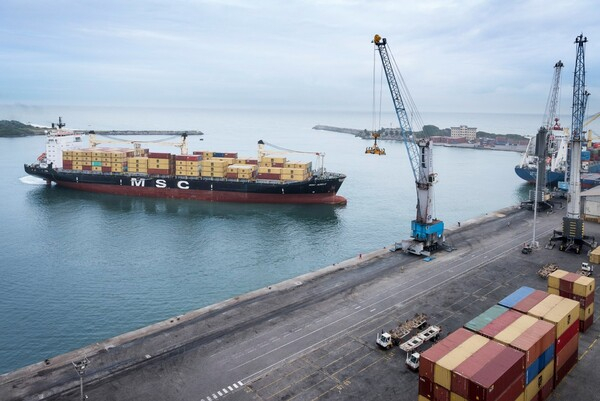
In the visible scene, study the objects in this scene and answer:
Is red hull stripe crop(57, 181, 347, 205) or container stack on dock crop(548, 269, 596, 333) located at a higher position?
red hull stripe crop(57, 181, 347, 205)

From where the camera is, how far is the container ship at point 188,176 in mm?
85250

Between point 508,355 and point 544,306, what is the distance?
824 centimetres

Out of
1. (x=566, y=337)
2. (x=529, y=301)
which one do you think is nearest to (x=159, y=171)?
(x=529, y=301)

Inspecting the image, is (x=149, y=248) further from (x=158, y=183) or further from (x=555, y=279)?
(x=555, y=279)

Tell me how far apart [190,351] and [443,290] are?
2320 centimetres

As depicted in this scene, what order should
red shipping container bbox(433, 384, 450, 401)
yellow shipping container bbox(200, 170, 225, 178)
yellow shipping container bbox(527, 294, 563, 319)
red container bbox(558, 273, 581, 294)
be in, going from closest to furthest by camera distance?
red shipping container bbox(433, 384, 450, 401) → yellow shipping container bbox(527, 294, 563, 319) → red container bbox(558, 273, 581, 294) → yellow shipping container bbox(200, 170, 225, 178)

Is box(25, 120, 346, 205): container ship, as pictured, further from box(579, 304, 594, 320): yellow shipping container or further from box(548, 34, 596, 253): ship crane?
box(579, 304, 594, 320): yellow shipping container

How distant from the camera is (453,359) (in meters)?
22.4

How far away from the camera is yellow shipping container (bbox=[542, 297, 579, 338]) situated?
2636cm

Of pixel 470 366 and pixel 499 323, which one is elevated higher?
pixel 499 323

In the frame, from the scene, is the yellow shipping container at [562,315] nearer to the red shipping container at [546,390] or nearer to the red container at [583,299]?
the red shipping container at [546,390]

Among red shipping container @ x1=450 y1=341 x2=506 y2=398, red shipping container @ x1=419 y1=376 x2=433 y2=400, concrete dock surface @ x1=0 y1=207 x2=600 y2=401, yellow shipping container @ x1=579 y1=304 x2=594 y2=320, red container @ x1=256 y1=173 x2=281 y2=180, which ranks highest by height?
red container @ x1=256 y1=173 x2=281 y2=180

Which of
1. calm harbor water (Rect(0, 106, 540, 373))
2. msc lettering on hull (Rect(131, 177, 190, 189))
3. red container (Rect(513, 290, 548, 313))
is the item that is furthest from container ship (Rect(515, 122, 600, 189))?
red container (Rect(513, 290, 548, 313))

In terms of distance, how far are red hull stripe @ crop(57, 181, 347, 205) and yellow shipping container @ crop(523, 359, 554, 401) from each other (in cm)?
6108
